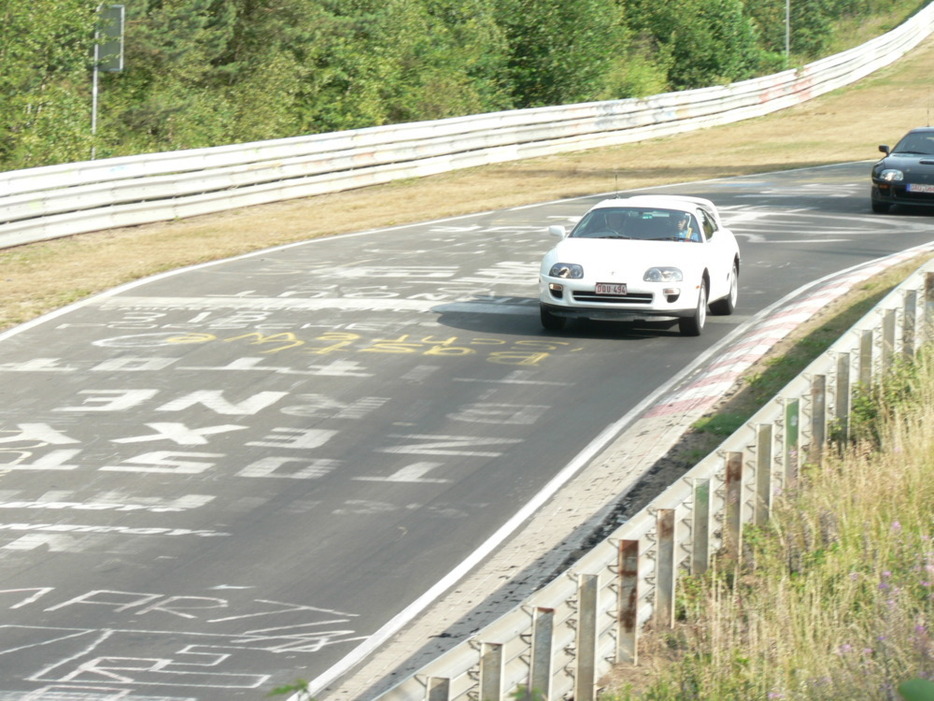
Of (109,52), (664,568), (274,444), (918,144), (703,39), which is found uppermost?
(703,39)

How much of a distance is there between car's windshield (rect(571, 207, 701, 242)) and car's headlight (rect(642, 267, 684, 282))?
36.2 inches

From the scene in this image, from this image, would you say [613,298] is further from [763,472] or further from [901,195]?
[901,195]

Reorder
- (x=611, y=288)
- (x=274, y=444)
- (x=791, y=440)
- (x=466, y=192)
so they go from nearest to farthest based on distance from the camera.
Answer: (x=791, y=440)
(x=274, y=444)
(x=611, y=288)
(x=466, y=192)

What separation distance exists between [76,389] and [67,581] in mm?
5239

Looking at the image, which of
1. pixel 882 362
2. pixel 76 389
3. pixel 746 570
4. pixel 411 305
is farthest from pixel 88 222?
pixel 746 570

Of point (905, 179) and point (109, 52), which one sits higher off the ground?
point (109, 52)

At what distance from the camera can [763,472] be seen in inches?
360

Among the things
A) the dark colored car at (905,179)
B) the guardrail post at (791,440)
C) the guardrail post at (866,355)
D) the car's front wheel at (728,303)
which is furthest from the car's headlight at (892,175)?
the guardrail post at (791,440)

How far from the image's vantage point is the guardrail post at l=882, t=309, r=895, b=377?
A: 1268 centimetres

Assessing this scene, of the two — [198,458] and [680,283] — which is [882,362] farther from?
[198,458]

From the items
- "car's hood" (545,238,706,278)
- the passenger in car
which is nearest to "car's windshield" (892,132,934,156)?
the passenger in car

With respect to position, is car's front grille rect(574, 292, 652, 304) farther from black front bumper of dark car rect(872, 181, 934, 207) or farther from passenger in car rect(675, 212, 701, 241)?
black front bumper of dark car rect(872, 181, 934, 207)

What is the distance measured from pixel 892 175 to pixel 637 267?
37.4 feet

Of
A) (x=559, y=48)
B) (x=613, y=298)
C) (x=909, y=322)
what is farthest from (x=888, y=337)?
(x=559, y=48)
